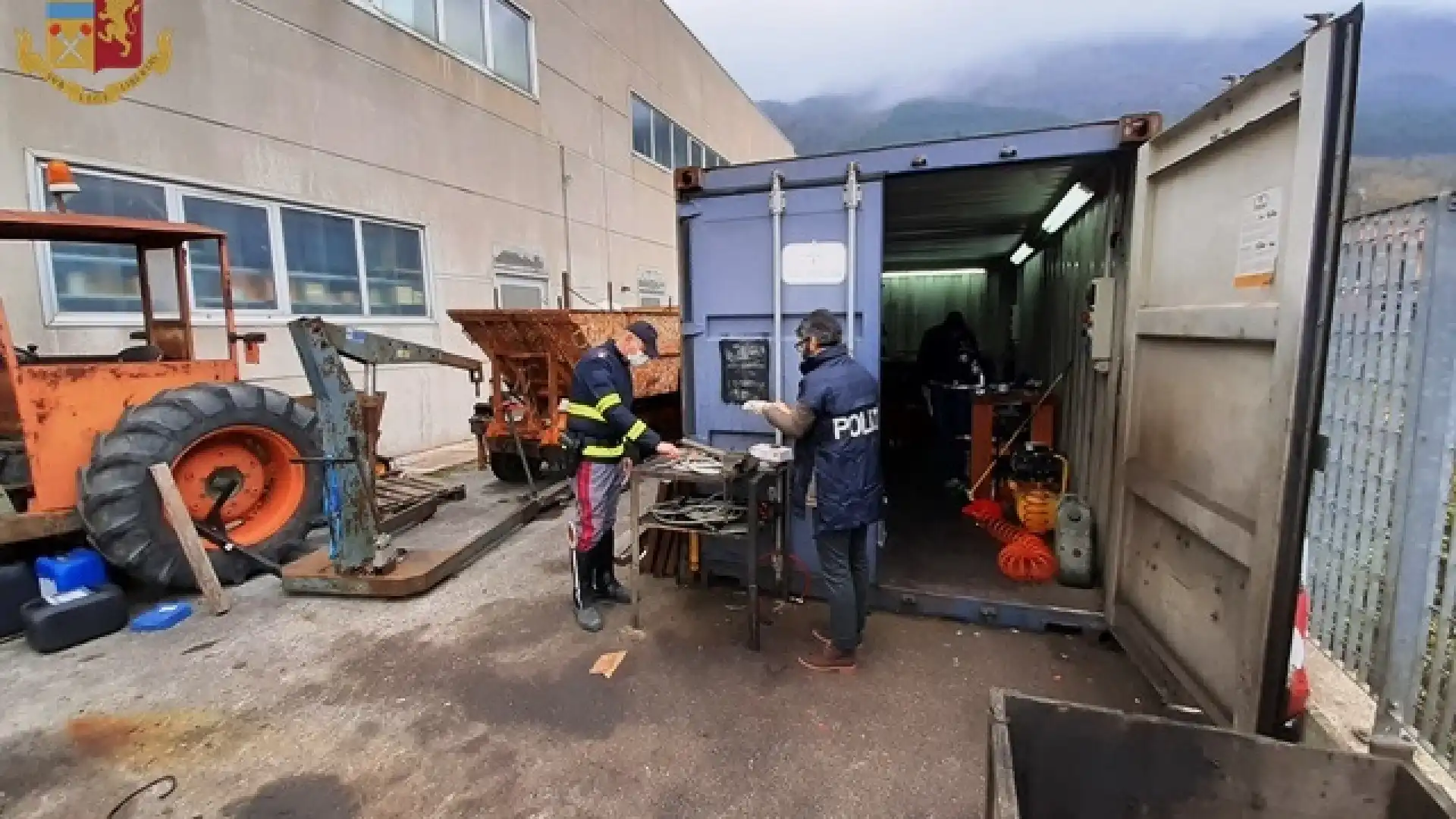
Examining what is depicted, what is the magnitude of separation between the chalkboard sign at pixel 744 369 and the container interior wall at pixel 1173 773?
8.17ft

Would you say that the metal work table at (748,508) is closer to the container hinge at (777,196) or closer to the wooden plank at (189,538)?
the container hinge at (777,196)

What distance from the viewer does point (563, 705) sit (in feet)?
9.89

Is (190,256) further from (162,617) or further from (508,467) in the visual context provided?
(162,617)

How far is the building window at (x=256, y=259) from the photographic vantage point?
5.37 m

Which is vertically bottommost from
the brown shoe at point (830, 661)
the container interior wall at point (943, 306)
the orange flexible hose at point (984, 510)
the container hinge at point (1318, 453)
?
the brown shoe at point (830, 661)

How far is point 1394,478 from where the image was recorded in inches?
93.7

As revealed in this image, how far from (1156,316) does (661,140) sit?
13606mm

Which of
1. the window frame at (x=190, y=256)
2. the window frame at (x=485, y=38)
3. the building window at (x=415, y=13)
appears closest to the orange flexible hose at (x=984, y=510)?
the window frame at (x=190, y=256)

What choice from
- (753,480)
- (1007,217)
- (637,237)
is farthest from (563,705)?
(637,237)

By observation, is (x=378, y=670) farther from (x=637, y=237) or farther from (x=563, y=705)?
(x=637, y=237)

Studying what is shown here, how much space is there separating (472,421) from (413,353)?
242 centimetres

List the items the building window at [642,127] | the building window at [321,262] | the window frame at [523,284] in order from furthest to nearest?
the building window at [642,127] → the window frame at [523,284] → the building window at [321,262]

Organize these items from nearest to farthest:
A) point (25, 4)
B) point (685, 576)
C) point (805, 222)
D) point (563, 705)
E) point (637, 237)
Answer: point (563, 705) → point (805, 222) → point (685, 576) → point (25, 4) → point (637, 237)

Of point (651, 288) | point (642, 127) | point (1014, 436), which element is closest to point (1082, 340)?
point (1014, 436)
